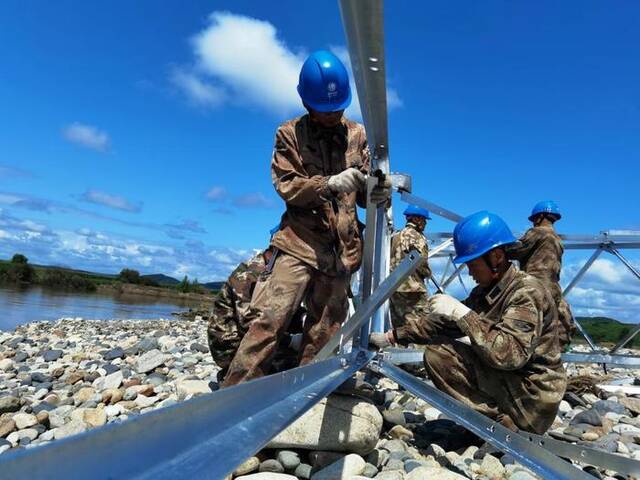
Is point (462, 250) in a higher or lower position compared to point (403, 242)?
lower

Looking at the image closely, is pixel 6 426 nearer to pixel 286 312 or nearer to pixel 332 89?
pixel 286 312

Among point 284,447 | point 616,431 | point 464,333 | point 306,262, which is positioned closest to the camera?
point 284,447

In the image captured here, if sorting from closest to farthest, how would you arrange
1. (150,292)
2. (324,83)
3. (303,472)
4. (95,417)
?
(303,472) → (324,83) → (95,417) → (150,292)

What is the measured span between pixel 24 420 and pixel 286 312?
6.52 feet

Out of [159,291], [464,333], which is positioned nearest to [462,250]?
[464,333]

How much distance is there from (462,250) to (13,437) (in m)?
3.12

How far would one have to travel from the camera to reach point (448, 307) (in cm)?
355

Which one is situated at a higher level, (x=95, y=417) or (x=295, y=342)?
(x=295, y=342)

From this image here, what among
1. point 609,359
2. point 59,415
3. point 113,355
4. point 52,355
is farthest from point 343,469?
point 609,359

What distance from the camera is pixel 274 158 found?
3.53 metres

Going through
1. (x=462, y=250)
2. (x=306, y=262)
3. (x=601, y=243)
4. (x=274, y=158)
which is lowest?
(x=306, y=262)

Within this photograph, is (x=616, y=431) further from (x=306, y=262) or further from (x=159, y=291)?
(x=159, y=291)

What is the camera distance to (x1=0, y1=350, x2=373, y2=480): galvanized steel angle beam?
80 cm

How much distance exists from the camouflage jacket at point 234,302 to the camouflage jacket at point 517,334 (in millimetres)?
1146
